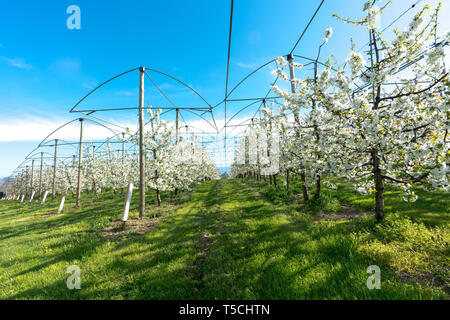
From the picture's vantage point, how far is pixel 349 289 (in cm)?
270

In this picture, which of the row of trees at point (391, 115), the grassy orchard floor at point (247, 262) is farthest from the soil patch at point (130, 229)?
the row of trees at point (391, 115)

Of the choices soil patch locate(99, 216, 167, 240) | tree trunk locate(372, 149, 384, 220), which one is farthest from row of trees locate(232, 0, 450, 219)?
soil patch locate(99, 216, 167, 240)

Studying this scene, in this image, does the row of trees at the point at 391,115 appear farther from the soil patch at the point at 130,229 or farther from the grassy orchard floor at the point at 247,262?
the soil patch at the point at 130,229

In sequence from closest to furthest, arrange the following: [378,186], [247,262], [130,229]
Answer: [247,262]
[378,186]
[130,229]

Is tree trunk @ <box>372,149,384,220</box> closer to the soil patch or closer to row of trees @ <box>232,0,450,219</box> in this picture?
row of trees @ <box>232,0,450,219</box>

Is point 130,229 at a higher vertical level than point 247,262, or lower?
lower

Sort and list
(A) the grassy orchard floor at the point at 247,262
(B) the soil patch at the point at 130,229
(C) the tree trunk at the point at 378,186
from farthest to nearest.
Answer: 1. (B) the soil patch at the point at 130,229
2. (C) the tree trunk at the point at 378,186
3. (A) the grassy orchard floor at the point at 247,262

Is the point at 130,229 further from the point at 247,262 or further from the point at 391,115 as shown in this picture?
the point at 391,115

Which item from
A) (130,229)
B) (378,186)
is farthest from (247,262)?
(130,229)

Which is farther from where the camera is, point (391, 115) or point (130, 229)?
point (130, 229)
